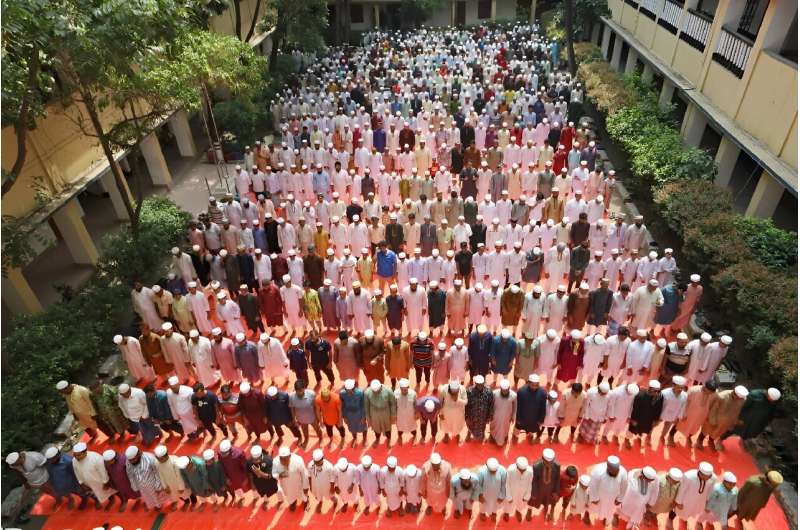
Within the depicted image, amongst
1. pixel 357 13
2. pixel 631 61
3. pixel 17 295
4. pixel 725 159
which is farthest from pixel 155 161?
pixel 357 13

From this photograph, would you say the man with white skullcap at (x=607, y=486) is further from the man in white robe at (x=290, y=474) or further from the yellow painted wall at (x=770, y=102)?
the yellow painted wall at (x=770, y=102)

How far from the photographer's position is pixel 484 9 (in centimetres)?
3114

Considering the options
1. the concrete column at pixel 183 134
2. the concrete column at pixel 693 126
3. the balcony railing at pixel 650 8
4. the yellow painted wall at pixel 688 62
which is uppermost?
the balcony railing at pixel 650 8

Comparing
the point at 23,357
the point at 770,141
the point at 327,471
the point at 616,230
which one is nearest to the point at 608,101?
the point at 770,141

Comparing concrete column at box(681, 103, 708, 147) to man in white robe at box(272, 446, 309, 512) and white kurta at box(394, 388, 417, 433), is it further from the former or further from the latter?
man in white robe at box(272, 446, 309, 512)

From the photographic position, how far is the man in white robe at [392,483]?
5.69 metres

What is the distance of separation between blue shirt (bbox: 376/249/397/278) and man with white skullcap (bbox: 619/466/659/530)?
4986mm

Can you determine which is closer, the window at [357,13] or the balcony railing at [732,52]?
the balcony railing at [732,52]

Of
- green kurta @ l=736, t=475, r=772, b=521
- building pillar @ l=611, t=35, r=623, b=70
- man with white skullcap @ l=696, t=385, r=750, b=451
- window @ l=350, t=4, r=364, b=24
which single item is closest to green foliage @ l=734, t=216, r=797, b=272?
man with white skullcap @ l=696, t=385, r=750, b=451

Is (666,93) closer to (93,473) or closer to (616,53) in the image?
(616,53)

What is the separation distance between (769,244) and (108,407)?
32.4ft

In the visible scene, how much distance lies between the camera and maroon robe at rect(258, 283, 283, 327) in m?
8.34

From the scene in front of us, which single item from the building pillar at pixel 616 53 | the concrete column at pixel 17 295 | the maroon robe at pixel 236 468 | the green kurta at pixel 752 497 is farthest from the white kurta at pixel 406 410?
the building pillar at pixel 616 53

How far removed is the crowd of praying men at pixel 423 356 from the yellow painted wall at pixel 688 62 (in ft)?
12.3
